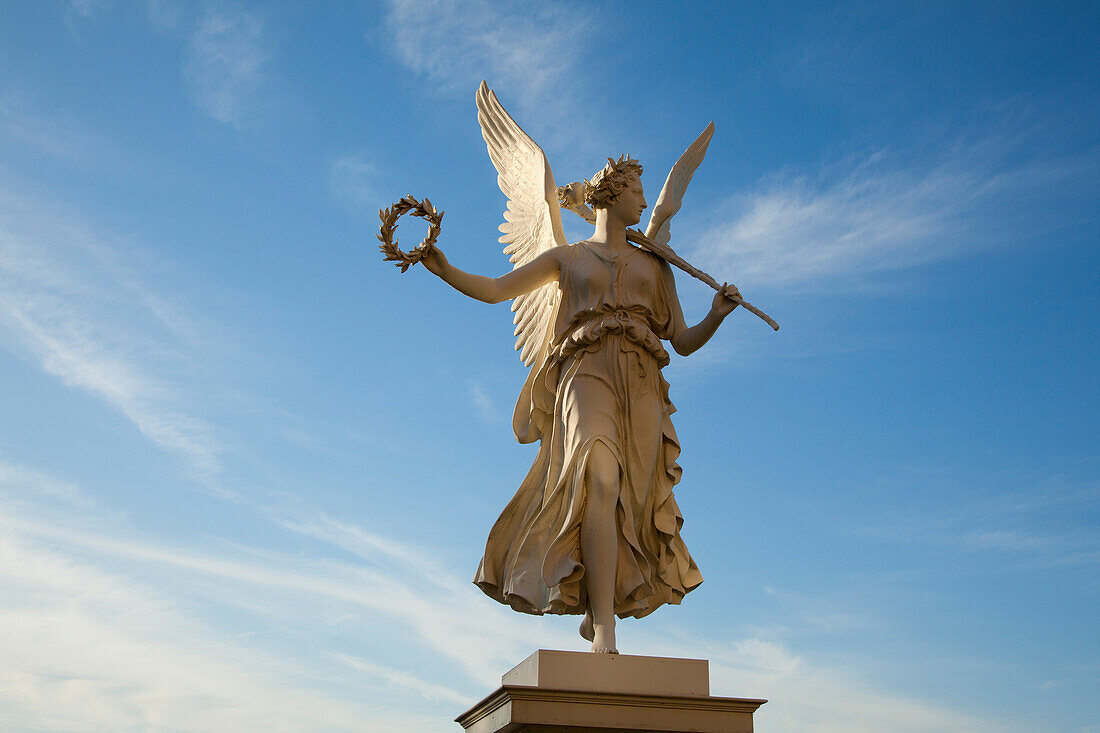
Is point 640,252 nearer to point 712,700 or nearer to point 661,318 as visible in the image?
point 661,318

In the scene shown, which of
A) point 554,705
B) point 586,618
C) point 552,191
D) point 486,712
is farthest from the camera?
point 552,191

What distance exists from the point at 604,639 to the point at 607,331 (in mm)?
2014

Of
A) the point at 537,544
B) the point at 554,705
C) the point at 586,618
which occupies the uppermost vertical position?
the point at 537,544

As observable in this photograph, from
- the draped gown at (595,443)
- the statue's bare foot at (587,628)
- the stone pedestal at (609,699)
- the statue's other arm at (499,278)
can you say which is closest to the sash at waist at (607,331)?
the draped gown at (595,443)

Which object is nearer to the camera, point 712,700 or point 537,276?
point 712,700

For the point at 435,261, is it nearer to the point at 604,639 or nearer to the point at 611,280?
the point at 611,280

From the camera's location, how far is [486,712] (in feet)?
21.5

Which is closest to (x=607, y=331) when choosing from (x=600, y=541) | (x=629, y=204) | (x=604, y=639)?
(x=629, y=204)

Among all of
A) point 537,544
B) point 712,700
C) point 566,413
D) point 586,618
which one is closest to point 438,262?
point 566,413

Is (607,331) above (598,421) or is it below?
above

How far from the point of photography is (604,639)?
6641mm

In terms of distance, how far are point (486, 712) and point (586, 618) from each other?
2.96 feet

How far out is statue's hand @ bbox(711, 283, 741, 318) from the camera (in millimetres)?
7449

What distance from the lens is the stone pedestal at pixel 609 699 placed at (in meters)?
6.11
